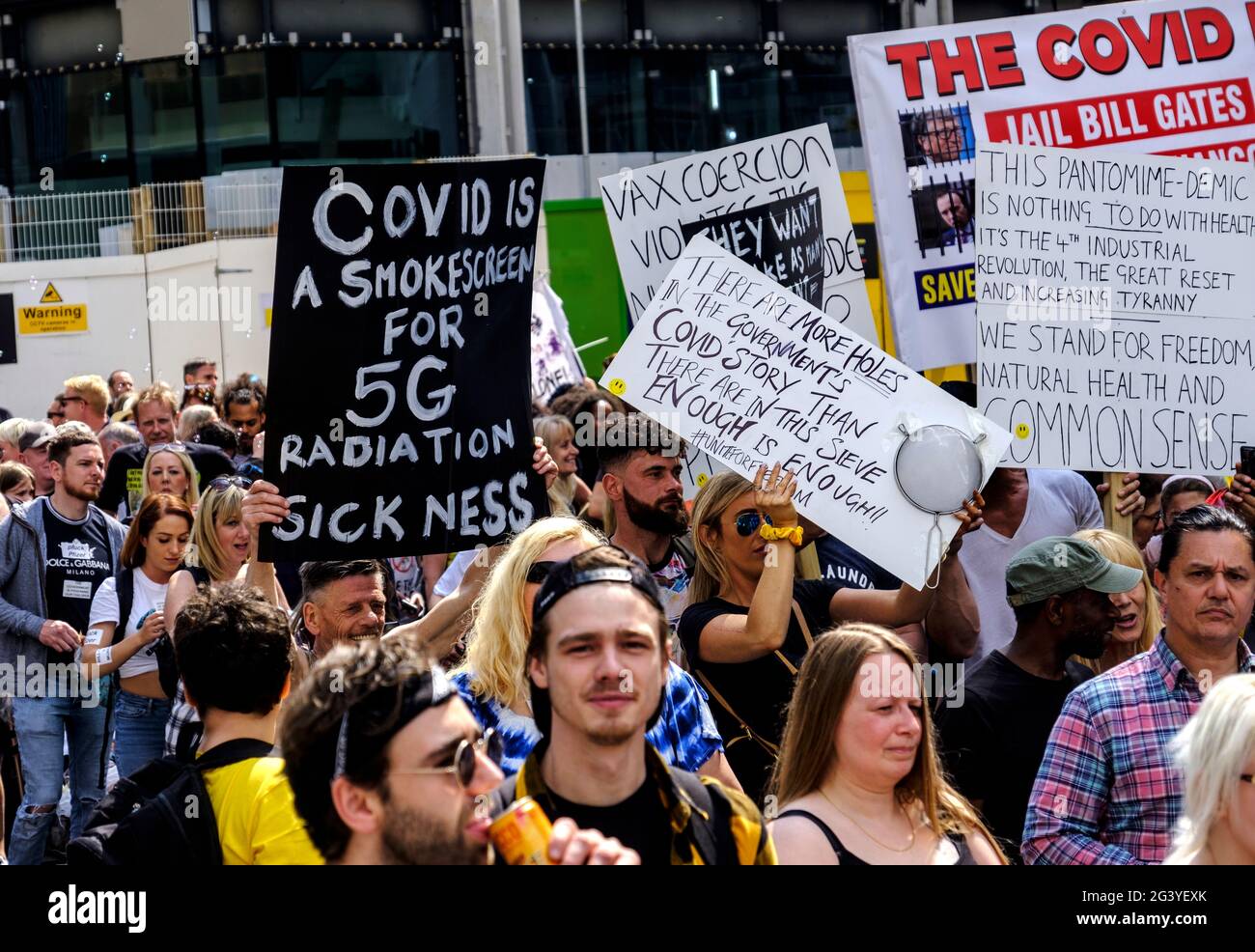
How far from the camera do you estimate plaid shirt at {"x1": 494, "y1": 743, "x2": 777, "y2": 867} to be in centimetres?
300

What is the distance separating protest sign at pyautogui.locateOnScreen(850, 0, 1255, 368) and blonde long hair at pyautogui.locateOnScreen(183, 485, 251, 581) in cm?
313

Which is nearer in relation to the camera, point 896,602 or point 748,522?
point 748,522

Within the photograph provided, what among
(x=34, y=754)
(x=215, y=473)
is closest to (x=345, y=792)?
(x=34, y=754)

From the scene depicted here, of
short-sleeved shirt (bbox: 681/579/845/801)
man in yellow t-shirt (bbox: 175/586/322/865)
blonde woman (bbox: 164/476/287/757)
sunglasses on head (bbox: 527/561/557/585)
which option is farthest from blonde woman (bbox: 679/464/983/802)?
blonde woman (bbox: 164/476/287/757)

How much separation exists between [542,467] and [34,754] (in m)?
3.07

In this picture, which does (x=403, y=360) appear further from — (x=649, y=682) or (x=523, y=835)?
(x=523, y=835)

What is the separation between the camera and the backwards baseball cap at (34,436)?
9587 millimetres

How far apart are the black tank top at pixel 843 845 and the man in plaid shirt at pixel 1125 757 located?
1.28 feet

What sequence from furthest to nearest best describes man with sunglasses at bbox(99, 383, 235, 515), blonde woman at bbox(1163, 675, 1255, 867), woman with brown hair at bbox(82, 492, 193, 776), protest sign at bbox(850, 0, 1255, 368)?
1. man with sunglasses at bbox(99, 383, 235, 515)
2. protest sign at bbox(850, 0, 1255, 368)
3. woman with brown hair at bbox(82, 492, 193, 776)
4. blonde woman at bbox(1163, 675, 1255, 867)

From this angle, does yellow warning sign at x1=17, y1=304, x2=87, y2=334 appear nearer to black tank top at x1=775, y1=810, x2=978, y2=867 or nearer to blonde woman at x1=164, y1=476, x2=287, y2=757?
blonde woman at x1=164, y1=476, x2=287, y2=757

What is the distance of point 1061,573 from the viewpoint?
490cm

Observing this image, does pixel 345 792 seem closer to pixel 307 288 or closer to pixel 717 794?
pixel 717 794

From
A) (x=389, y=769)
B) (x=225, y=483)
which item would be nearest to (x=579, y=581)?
(x=389, y=769)

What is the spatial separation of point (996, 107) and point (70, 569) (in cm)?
467
